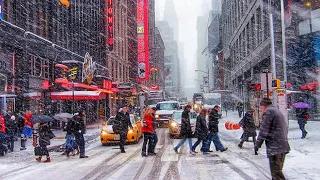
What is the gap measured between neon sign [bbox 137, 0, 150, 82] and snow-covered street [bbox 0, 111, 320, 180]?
202ft

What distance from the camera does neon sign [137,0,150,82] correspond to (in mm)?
75562

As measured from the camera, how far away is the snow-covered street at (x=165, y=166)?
918 centimetres

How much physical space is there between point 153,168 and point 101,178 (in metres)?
1.79

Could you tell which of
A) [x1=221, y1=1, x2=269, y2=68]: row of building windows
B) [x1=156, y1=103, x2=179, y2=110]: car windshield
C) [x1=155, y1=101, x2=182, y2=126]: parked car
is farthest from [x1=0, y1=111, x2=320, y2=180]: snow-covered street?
[x1=221, y1=1, x2=269, y2=68]: row of building windows

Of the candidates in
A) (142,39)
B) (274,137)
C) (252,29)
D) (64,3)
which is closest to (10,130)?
(274,137)

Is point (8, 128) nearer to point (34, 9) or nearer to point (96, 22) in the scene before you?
point (34, 9)

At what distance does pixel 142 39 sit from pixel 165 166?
6665cm

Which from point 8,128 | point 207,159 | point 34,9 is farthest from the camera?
point 34,9

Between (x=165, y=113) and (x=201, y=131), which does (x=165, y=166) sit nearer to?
(x=201, y=131)

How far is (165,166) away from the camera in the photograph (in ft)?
34.9

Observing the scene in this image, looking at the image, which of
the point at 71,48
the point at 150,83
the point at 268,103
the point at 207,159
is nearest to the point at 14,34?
the point at 71,48

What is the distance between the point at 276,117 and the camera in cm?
642

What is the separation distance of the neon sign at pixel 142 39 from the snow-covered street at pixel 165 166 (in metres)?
61.7

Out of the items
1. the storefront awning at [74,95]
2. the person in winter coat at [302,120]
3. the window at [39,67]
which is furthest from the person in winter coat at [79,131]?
the storefront awning at [74,95]
